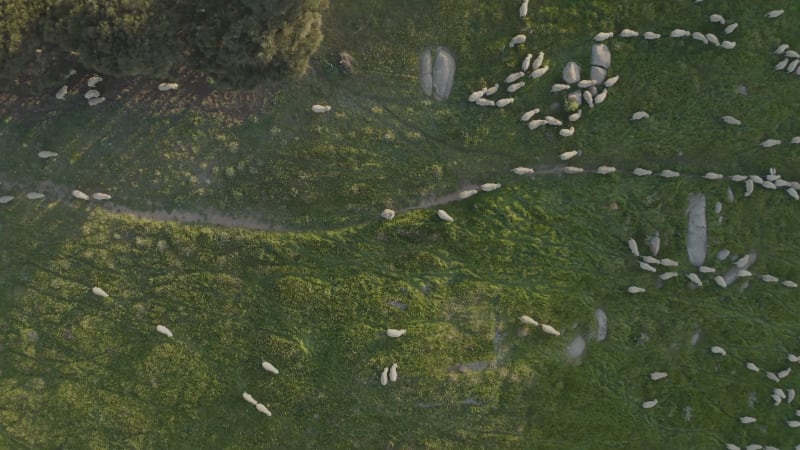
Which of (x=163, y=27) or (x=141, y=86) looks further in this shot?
(x=141, y=86)

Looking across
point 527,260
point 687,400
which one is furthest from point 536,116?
A: point 687,400

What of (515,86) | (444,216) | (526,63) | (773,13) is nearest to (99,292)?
(444,216)

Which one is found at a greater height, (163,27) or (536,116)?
(163,27)

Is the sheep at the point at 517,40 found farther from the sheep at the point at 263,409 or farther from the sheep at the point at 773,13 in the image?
the sheep at the point at 263,409

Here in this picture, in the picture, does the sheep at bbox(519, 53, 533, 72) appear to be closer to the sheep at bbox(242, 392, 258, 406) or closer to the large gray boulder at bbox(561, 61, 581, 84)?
the large gray boulder at bbox(561, 61, 581, 84)

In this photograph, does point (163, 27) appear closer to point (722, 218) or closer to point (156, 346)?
point (156, 346)

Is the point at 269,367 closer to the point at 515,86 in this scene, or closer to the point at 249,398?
the point at 249,398

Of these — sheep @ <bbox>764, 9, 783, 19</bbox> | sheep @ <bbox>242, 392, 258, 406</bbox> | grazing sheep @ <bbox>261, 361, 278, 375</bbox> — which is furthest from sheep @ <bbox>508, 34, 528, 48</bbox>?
sheep @ <bbox>242, 392, 258, 406</bbox>
